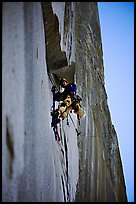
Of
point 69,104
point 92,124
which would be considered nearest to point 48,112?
point 69,104

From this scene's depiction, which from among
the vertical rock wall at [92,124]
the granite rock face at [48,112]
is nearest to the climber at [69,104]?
the granite rock face at [48,112]

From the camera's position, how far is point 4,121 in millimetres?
2430

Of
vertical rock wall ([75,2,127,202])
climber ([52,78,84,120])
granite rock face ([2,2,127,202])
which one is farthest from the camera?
vertical rock wall ([75,2,127,202])

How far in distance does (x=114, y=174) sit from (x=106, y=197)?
4.99 ft

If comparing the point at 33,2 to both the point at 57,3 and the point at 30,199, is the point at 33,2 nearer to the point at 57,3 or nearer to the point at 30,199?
the point at 57,3

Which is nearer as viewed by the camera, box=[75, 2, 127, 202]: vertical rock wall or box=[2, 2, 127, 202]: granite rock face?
box=[2, 2, 127, 202]: granite rock face

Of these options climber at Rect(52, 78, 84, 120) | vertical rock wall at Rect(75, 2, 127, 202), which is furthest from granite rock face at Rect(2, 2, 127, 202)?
climber at Rect(52, 78, 84, 120)

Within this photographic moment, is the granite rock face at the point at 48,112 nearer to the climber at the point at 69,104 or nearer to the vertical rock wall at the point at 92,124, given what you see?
the vertical rock wall at the point at 92,124

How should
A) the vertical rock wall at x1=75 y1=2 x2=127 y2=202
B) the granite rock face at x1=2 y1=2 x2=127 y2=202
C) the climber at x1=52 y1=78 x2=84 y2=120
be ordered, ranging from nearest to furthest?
the granite rock face at x1=2 y1=2 x2=127 y2=202, the climber at x1=52 y1=78 x2=84 y2=120, the vertical rock wall at x1=75 y1=2 x2=127 y2=202

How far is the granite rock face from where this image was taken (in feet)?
8.53

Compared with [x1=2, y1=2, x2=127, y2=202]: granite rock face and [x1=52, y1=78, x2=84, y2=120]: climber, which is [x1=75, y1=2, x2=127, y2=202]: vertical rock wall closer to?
[x1=2, y1=2, x2=127, y2=202]: granite rock face

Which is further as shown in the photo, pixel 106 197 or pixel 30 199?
pixel 106 197

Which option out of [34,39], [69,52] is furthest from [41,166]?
[69,52]

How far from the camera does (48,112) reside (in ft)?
17.1
